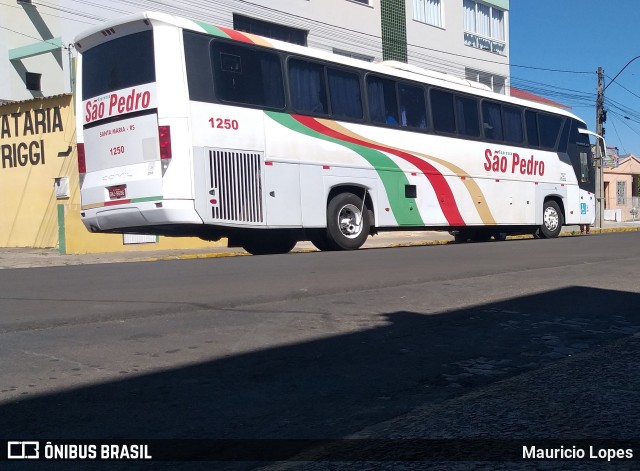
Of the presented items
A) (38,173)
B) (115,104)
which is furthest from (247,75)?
(38,173)

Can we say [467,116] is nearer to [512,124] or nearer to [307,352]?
[512,124]

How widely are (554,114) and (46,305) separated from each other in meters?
16.7

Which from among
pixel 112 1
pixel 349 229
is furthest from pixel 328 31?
pixel 349 229

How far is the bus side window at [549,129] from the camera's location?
20.0m

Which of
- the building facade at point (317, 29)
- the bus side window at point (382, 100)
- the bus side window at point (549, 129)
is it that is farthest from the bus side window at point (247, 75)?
the building facade at point (317, 29)

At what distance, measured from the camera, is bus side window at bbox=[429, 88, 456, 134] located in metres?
16.5

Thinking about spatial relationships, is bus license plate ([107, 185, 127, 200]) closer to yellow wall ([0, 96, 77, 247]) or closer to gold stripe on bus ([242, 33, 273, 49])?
gold stripe on bus ([242, 33, 273, 49])

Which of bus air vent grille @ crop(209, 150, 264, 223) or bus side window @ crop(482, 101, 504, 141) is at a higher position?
bus side window @ crop(482, 101, 504, 141)

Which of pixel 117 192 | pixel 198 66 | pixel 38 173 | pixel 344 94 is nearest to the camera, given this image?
pixel 198 66

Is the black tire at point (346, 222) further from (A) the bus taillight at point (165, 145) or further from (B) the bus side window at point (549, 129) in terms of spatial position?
(B) the bus side window at point (549, 129)

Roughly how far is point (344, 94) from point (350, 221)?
2.46 metres

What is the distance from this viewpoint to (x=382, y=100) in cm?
1521

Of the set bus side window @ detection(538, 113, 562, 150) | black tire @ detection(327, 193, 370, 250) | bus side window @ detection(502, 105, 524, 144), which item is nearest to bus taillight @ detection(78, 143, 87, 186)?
black tire @ detection(327, 193, 370, 250)

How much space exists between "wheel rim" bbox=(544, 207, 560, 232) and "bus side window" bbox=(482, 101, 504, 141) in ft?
10.0
